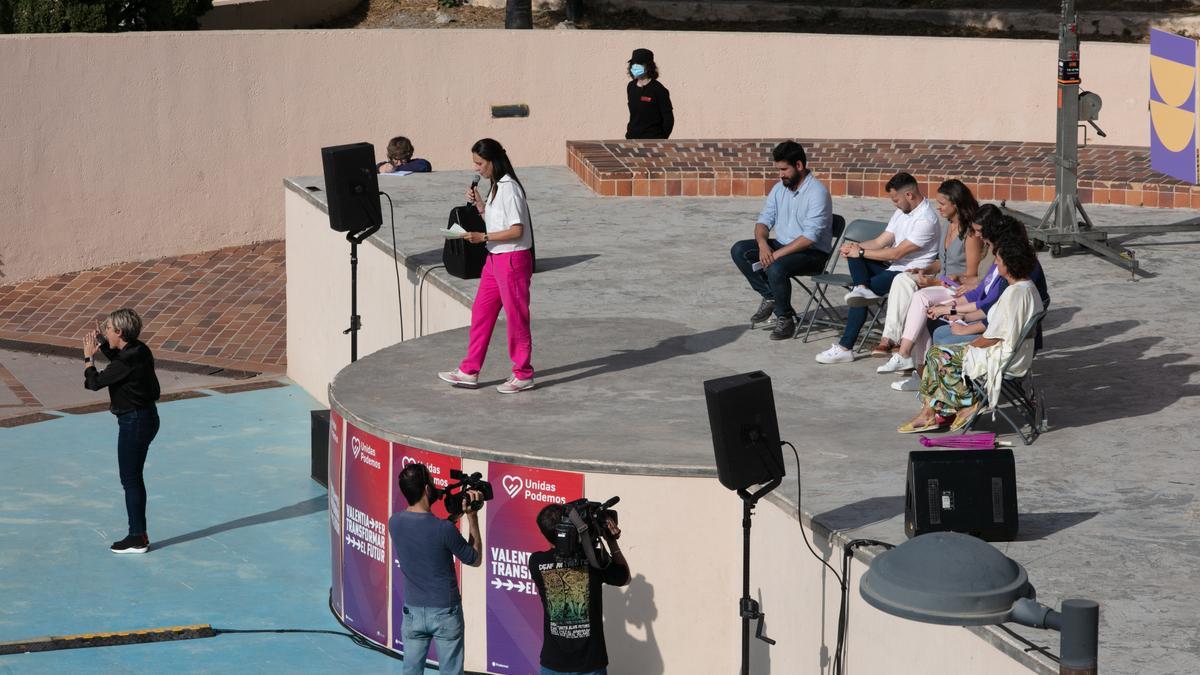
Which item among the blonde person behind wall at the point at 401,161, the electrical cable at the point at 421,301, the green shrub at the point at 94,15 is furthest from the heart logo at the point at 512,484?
the green shrub at the point at 94,15

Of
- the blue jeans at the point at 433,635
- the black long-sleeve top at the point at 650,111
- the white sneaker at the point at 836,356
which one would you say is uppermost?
the black long-sleeve top at the point at 650,111

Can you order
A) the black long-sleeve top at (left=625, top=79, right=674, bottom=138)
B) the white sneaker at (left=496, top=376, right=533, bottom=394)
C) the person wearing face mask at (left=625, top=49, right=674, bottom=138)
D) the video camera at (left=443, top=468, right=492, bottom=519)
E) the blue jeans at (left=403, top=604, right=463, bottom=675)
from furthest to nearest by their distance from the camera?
1. the black long-sleeve top at (left=625, top=79, right=674, bottom=138)
2. the person wearing face mask at (left=625, top=49, right=674, bottom=138)
3. the white sneaker at (left=496, top=376, right=533, bottom=394)
4. the video camera at (left=443, top=468, right=492, bottom=519)
5. the blue jeans at (left=403, top=604, right=463, bottom=675)

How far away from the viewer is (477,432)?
9.14 meters

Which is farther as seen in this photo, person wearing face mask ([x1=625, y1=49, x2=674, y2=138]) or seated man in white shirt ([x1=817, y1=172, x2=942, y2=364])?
person wearing face mask ([x1=625, y1=49, x2=674, y2=138])

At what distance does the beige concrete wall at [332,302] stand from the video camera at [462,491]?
3.36 meters

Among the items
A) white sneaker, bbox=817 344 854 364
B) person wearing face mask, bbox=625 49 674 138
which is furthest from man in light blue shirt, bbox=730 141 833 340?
person wearing face mask, bbox=625 49 674 138

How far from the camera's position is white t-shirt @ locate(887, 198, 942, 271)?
35.2ft

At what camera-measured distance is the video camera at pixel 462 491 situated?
26.9ft

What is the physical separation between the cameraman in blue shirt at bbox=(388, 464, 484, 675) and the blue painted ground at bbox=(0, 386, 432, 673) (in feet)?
4.21

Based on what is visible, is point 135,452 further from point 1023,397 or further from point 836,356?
point 1023,397

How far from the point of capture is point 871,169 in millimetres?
15836

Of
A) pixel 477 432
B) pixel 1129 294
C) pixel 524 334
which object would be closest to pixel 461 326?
pixel 524 334

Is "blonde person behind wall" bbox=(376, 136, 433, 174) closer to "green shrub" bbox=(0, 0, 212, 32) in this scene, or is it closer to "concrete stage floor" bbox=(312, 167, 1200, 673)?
"concrete stage floor" bbox=(312, 167, 1200, 673)

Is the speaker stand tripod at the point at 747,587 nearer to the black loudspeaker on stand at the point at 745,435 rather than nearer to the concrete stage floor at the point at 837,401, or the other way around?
the black loudspeaker on stand at the point at 745,435
